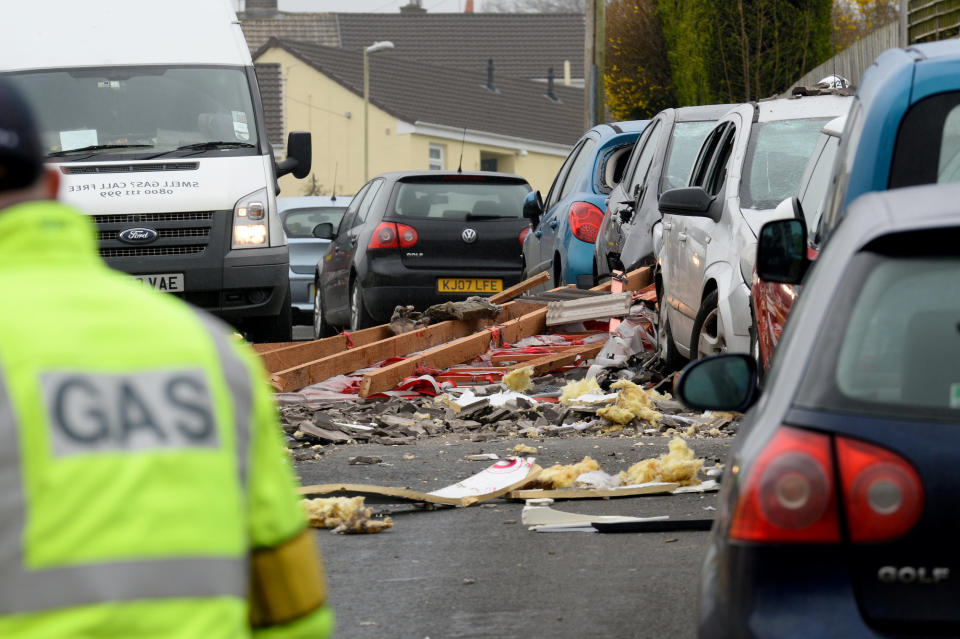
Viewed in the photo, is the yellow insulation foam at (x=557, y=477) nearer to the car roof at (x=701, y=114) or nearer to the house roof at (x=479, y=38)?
the car roof at (x=701, y=114)

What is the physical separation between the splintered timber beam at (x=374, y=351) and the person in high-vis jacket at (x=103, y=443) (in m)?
8.67

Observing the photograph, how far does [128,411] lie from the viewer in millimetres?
1953

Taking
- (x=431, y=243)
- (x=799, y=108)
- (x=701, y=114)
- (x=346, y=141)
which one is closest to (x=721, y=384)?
(x=799, y=108)

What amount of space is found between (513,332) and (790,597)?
31.9ft

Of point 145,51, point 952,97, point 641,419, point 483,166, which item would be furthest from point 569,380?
point 483,166

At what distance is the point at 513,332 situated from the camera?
12703mm

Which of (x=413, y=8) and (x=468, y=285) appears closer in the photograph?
(x=468, y=285)

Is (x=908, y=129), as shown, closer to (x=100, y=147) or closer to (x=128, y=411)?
(x=128, y=411)

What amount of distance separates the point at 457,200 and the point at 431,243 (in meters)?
0.66

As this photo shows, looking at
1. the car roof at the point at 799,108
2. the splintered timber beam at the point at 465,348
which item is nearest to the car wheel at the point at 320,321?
the splintered timber beam at the point at 465,348

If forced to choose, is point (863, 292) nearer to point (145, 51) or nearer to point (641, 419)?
point (641, 419)

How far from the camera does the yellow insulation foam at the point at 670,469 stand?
744 cm

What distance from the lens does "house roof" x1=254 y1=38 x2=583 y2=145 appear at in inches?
2309

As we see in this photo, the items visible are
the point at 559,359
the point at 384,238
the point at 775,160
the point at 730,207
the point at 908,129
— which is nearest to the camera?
the point at 908,129
